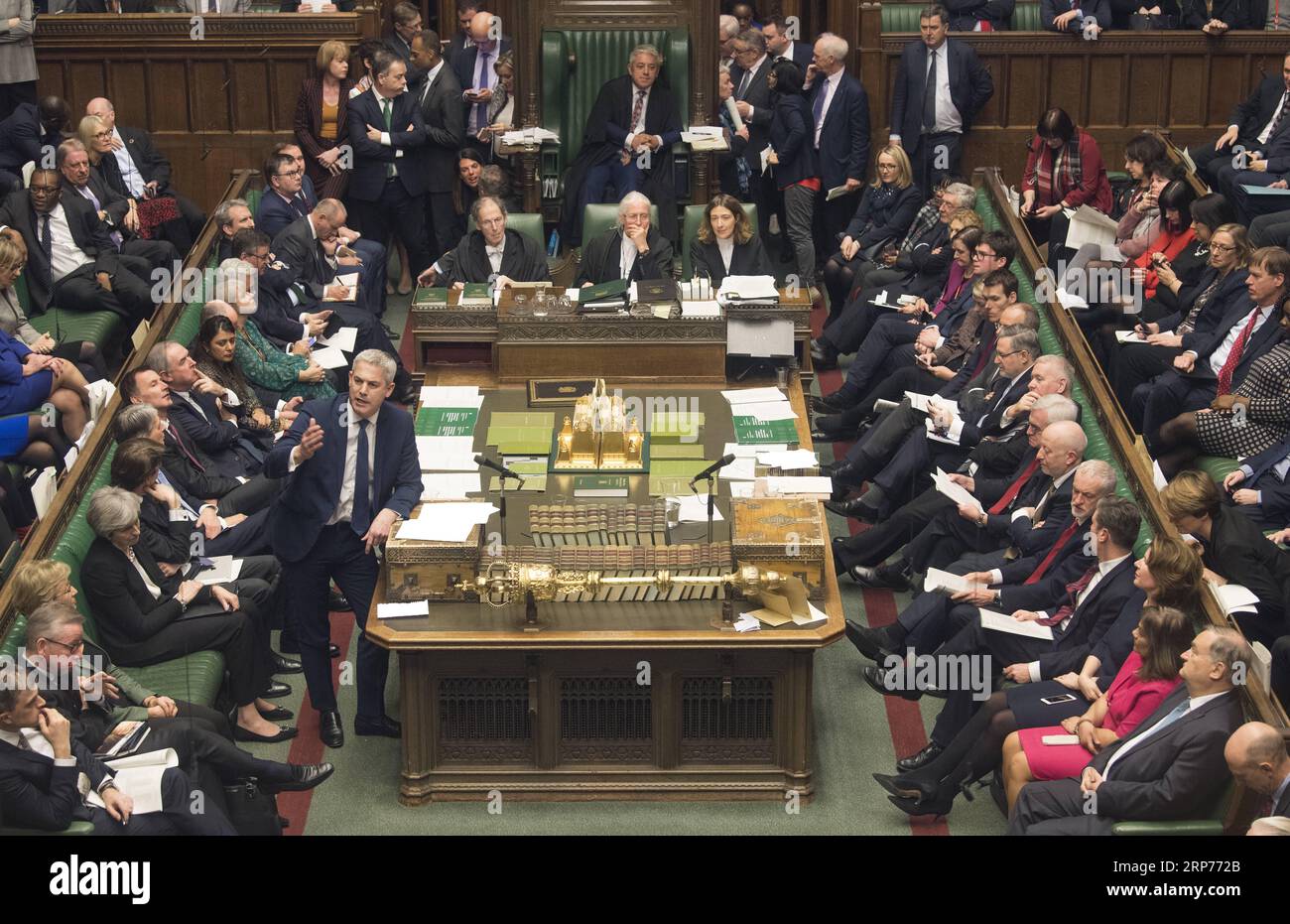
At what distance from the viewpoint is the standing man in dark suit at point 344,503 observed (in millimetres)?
7914

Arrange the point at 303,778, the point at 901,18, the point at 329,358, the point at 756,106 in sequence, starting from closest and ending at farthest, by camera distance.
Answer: the point at 303,778, the point at 329,358, the point at 756,106, the point at 901,18

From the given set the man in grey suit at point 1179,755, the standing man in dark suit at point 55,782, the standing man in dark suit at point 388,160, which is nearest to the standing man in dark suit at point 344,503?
the standing man in dark suit at point 55,782

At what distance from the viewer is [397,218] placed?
41.8 feet

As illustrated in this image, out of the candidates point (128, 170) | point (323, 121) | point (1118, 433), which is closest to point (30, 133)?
point (128, 170)

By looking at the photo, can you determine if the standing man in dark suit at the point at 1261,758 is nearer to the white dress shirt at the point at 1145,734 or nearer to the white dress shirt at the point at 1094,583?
the white dress shirt at the point at 1145,734

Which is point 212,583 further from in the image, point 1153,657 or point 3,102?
point 3,102

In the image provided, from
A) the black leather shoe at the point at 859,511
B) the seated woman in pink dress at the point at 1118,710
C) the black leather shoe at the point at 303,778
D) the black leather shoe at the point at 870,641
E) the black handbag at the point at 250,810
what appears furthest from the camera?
the black leather shoe at the point at 859,511

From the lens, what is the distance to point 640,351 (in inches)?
390

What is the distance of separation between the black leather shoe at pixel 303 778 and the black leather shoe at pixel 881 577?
113 inches

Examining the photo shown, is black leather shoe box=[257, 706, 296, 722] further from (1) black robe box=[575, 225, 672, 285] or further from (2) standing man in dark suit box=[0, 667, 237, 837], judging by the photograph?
(1) black robe box=[575, 225, 672, 285]

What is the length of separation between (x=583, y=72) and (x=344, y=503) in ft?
17.4

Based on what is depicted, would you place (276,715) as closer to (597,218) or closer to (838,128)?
(597,218)

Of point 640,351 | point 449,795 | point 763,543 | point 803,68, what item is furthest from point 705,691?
point 803,68

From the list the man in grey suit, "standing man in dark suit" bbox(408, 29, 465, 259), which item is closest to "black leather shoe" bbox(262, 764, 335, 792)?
the man in grey suit
